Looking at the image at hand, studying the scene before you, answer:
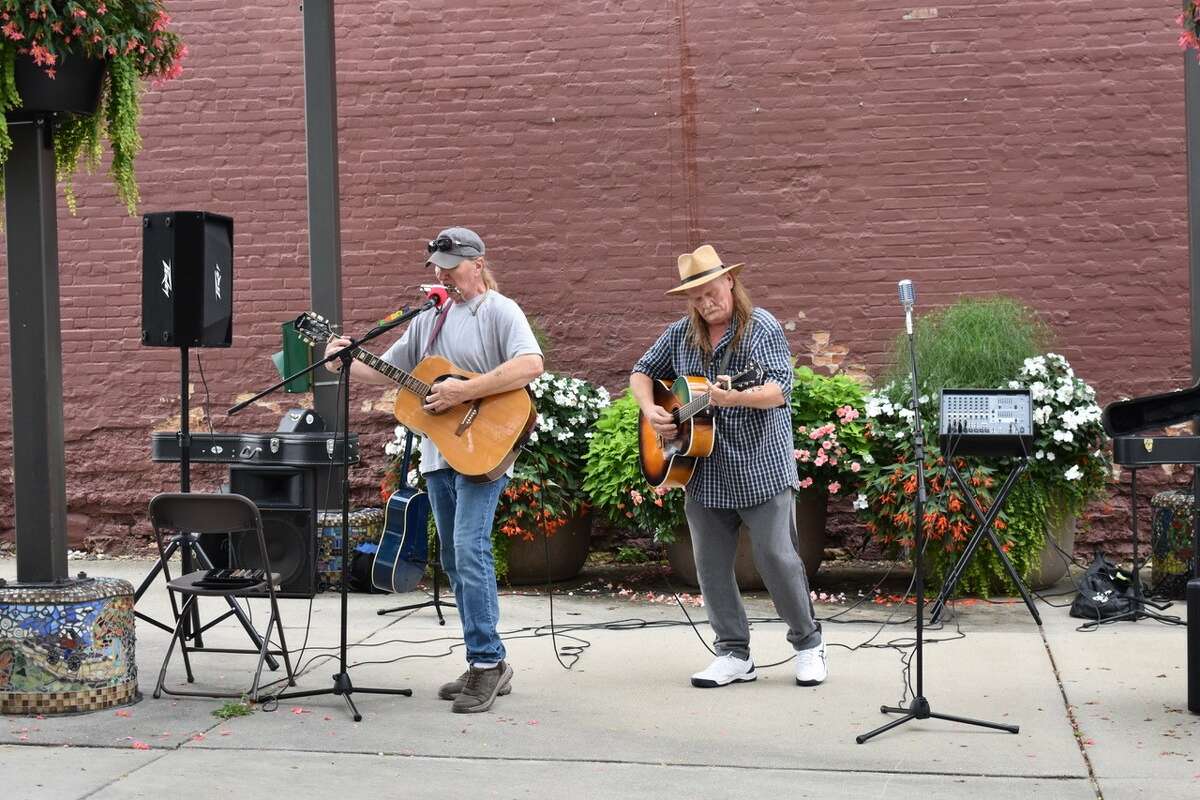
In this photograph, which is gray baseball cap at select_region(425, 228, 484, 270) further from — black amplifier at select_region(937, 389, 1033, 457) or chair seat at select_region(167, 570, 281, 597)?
black amplifier at select_region(937, 389, 1033, 457)

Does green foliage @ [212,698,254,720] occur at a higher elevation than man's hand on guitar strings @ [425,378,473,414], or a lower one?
lower

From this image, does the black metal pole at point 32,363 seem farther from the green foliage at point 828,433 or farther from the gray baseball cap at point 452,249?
the green foliage at point 828,433

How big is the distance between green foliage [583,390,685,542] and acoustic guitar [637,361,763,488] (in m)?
1.84

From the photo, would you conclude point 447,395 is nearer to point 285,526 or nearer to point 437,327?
point 437,327

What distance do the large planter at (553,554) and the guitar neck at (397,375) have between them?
8.64ft

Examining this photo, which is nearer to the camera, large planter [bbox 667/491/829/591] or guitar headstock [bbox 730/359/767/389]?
guitar headstock [bbox 730/359/767/389]

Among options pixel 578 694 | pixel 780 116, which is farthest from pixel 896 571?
pixel 578 694

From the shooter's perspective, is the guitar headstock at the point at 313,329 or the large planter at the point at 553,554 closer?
the guitar headstock at the point at 313,329

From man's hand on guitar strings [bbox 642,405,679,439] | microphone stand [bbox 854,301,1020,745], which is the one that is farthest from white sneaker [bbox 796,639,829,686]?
man's hand on guitar strings [bbox 642,405,679,439]

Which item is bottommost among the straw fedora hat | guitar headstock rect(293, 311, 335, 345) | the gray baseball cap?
guitar headstock rect(293, 311, 335, 345)

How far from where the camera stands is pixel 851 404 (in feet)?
24.9

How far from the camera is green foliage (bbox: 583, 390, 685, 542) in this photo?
24.8ft

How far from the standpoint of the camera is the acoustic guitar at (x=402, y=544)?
664cm

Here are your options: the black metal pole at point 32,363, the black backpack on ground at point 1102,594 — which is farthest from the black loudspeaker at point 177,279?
the black backpack on ground at point 1102,594
